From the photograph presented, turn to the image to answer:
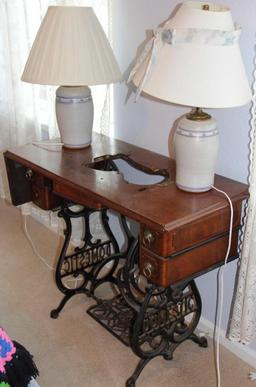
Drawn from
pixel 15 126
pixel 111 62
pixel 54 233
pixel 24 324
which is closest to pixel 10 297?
pixel 24 324

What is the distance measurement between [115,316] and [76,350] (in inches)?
8.2

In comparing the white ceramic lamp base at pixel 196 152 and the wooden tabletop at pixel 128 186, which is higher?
the white ceramic lamp base at pixel 196 152

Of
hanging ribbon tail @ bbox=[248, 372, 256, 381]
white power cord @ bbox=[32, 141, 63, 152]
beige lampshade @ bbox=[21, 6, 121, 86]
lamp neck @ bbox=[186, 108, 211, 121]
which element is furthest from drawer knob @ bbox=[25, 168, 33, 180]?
hanging ribbon tail @ bbox=[248, 372, 256, 381]

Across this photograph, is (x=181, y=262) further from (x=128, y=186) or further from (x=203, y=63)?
(x=203, y=63)

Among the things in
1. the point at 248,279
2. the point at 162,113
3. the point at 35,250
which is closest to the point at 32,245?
the point at 35,250

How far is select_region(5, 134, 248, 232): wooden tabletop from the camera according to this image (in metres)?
1.38

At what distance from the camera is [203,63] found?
1.24m

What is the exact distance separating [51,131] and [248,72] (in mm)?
1247

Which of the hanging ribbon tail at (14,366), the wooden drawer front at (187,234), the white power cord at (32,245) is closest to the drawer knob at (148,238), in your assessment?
the wooden drawer front at (187,234)

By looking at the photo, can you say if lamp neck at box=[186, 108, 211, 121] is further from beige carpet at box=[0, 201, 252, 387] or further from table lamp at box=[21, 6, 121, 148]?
beige carpet at box=[0, 201, 252, 387]

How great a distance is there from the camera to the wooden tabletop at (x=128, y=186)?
1.38 m

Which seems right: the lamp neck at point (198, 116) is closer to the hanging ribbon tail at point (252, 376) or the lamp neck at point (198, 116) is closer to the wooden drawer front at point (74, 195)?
the wooden drawer front at point (74, 195)

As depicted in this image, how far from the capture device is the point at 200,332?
1.97 metres

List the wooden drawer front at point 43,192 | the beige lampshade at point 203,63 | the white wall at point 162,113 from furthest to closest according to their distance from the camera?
the wooden drawer front at point 43,192
the white wall at point 162,113
the beige lampshade at point 203,63
